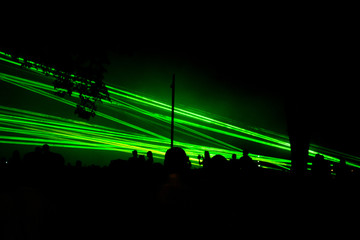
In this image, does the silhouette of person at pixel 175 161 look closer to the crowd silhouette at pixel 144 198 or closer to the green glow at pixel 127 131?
the crowd silhouette at pixel 144 198

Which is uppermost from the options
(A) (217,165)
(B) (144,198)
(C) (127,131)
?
(C) (127,131)

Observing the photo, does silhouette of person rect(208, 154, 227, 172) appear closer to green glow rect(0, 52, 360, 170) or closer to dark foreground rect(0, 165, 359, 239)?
dark foreground rect(0, 165, 359, 239)

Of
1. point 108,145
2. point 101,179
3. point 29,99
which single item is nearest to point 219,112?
point 108,145

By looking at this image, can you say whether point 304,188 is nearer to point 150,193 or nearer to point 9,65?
point 150,193

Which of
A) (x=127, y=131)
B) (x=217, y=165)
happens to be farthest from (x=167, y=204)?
(x=127, y=131)

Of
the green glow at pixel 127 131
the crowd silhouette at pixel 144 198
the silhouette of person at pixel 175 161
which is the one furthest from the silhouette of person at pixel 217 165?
the green glow at pixel 127 131

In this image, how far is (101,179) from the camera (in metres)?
4.29

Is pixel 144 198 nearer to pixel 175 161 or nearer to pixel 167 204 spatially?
pixel 175 161

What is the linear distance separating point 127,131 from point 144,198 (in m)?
8.23

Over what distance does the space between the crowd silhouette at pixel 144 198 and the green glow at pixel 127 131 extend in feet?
20.3

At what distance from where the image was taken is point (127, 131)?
1245 cm

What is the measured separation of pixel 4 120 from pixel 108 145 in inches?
148

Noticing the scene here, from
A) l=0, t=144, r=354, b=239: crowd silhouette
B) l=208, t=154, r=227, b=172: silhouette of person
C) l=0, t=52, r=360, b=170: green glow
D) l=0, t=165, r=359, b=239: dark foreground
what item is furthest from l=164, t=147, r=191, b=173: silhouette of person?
l=0, t=52, r=360, b=170: green glow

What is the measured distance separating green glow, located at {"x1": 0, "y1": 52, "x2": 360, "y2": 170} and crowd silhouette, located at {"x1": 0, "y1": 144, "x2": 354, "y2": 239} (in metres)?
6.19
